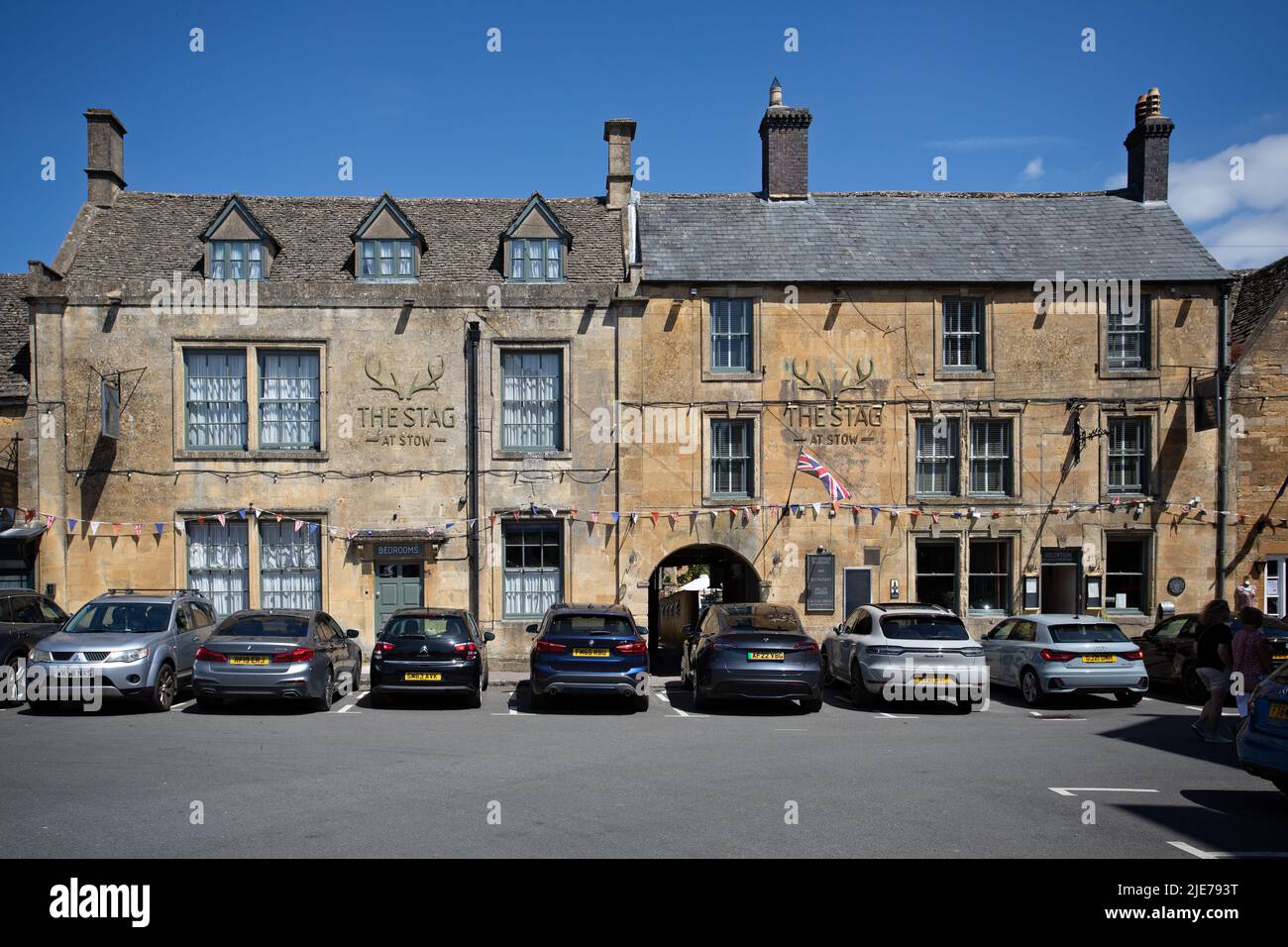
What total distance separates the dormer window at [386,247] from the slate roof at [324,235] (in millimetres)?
445

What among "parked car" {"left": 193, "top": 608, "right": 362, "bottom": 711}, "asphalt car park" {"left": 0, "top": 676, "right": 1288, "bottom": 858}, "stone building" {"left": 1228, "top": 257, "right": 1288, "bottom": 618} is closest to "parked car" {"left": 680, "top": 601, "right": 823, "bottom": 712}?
"asphalt car park" {"left": 0, "top": 676, "right": 1288, "bottom": 858}

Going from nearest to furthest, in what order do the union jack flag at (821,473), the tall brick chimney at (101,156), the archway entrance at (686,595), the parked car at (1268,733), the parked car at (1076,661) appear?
the parked car at (1268,733) < the parked car at (1076,661) < the union jack flag at (821,473) < the archway entrance at (686,595) < the tall brick chimney at (101,156)

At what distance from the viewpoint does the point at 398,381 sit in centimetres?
2183

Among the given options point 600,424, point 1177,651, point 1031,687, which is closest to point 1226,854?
point 1031,687

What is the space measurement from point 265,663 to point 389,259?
435 inches

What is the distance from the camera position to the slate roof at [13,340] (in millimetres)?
21656

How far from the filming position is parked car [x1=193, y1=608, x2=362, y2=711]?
14.4 m

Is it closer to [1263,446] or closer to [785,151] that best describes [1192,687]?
[1263,446]

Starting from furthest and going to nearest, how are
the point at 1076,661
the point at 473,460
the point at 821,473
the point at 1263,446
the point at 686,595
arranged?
the point at 686,595, the point at 1263,446, the point at 473,460, the point at 821,473, the point at 1076,661

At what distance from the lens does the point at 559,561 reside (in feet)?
72.7

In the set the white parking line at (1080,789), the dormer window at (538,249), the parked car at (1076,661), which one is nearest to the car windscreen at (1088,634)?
the parked car at (1076,661)

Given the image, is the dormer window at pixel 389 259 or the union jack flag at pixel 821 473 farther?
the dormer window at pixel 389 259

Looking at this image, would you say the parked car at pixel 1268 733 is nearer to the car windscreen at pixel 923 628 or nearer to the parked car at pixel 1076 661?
the car windscreen at pixel 923 628
